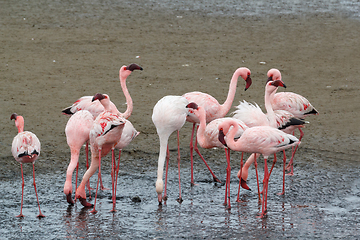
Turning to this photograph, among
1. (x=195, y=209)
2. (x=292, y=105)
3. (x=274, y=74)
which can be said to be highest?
(x=274, y=74)

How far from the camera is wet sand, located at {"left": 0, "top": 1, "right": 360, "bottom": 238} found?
730 centimetres

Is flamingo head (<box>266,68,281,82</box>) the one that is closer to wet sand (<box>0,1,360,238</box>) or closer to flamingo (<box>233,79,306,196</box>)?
flamingo (<box>233,79,306,196</box>)

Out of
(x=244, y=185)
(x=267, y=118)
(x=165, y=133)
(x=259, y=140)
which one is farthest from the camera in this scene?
(x=267, y=118)

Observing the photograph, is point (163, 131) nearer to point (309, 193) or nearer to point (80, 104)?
point (80, 104)

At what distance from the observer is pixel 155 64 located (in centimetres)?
1056

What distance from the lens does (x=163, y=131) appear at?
5.66 metres

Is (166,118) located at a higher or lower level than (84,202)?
higher

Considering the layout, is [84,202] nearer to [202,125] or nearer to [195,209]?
[195,209]

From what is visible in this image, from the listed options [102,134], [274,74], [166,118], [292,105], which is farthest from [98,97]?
[292,105]

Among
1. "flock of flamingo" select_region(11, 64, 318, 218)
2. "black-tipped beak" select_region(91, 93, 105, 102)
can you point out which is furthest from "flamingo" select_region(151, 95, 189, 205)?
"black-tipped beak" select_region(91, 93, 105, 102)

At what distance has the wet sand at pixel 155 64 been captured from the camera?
288 inches

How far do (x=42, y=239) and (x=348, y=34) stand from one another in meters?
10.2

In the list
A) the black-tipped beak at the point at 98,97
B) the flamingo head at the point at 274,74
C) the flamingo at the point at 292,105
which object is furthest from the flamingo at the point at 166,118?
the flamingo at the point at 292,105

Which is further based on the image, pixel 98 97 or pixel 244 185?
pixel 244 185
